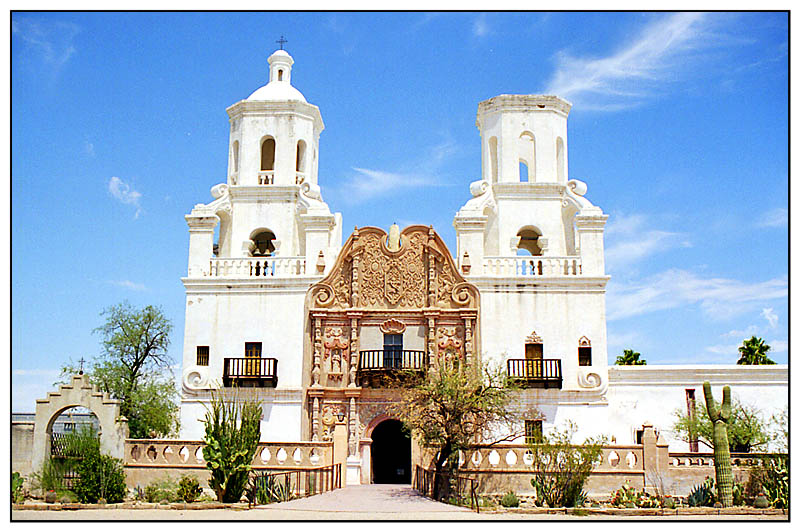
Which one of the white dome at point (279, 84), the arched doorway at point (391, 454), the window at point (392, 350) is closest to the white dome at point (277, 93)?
the white dome at point (279, 84)

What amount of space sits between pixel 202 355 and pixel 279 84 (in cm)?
1267

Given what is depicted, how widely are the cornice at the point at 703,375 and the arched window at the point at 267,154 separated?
17.0 meters

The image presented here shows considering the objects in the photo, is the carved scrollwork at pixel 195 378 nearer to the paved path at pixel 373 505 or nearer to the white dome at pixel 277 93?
the paved path at pixel 373 505

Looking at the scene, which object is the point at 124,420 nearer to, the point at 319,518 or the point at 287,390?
the point at 287,390

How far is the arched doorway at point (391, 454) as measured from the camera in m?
33.5

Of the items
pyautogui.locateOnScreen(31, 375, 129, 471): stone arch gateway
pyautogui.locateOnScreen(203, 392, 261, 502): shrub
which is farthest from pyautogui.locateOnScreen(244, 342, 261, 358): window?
pyautogui.locateOnScreen(203, 392, 261, 502): shrub

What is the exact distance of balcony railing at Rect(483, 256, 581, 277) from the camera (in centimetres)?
3375

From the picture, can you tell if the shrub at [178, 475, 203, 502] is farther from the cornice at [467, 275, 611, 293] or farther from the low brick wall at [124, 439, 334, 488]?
the cornice at [467, 275, 611, 293]

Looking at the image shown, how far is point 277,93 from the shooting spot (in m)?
37.5

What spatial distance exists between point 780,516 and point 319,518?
38.6 ft

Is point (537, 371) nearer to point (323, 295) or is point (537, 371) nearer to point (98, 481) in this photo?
point (323, 295)

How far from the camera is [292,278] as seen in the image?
33750mm

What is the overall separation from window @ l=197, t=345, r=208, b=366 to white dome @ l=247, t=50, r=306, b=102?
35.9 feet

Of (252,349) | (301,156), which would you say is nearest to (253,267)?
(252,349)
